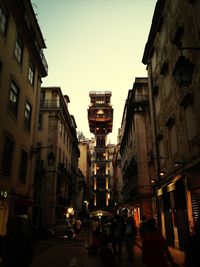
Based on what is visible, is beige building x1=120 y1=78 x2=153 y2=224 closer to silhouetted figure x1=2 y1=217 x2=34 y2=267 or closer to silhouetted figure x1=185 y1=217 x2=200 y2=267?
silhouetted figure x1=2 y1=217 x2=34 y2=267

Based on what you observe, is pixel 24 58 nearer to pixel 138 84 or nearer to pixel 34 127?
pixel 34 127

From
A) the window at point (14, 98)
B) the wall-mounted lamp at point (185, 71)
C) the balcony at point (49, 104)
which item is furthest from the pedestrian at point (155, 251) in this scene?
the balcony at point (49, 104)

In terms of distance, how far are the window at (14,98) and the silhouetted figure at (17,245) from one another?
43.3 feet

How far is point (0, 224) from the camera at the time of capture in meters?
15.0

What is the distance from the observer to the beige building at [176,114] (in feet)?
38.0

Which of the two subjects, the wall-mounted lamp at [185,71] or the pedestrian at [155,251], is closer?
the pedestrian at [155,251]

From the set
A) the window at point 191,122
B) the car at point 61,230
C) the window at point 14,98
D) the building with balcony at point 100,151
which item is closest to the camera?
the window at point 191,122

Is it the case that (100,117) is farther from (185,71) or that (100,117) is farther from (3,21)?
(185,71)

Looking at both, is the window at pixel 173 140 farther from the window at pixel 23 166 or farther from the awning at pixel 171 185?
the window at pixel 23 166

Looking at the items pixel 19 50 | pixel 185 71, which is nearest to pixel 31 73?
pixel 19 50

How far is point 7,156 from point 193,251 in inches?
566

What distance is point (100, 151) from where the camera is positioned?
→ 12169cm

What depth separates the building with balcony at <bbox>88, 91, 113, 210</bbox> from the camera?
107 meters

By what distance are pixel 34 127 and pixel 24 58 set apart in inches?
222
